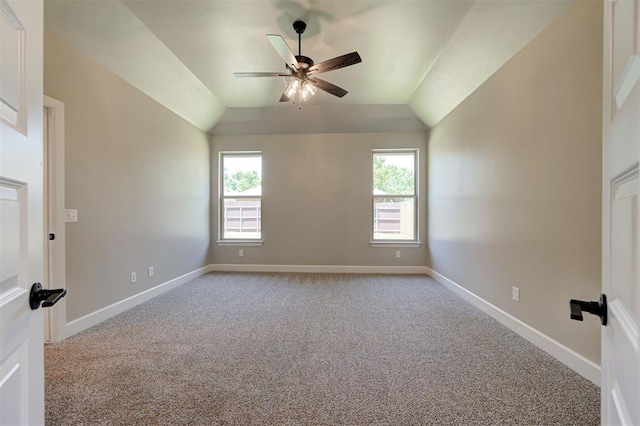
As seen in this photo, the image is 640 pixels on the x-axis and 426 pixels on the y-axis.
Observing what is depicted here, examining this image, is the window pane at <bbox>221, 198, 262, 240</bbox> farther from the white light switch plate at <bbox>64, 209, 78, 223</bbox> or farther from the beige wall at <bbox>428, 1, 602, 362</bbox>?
the beige wall at <bbox>428, 1, 602, 362</bbox>

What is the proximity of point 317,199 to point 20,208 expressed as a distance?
426 centimetres

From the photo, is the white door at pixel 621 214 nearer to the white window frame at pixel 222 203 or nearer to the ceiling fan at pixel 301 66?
the ceiling fan at pixel 301 66

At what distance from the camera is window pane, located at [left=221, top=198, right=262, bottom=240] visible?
4.97 meters

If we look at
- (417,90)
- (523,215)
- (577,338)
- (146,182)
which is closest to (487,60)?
(417,90)

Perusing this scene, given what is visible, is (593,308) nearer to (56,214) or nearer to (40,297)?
(40,297)

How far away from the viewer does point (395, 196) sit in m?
4.80

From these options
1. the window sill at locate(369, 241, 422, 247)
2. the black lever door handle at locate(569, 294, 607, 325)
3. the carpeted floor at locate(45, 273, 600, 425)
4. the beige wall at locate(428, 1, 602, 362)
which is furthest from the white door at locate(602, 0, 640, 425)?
the window sill at locate(369, 241, 422, 247)

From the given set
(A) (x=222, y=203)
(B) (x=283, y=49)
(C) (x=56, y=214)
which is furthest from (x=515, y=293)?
(A) (x=222, y=203)

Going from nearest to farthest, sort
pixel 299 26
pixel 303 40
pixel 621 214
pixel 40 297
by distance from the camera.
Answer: pixel 621 214 < pixel 40 297 < pixel 299 26 < pixel 303 40

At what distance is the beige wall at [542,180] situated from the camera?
1.73m

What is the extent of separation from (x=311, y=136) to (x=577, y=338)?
13.8ft

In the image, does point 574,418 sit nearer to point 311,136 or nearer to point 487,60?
point 487,60

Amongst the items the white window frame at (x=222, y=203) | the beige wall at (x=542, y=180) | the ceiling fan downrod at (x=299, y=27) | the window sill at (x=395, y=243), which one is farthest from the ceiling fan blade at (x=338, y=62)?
the window sill at (x=395, y=243)

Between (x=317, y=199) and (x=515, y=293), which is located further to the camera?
(x=317, y=199)
